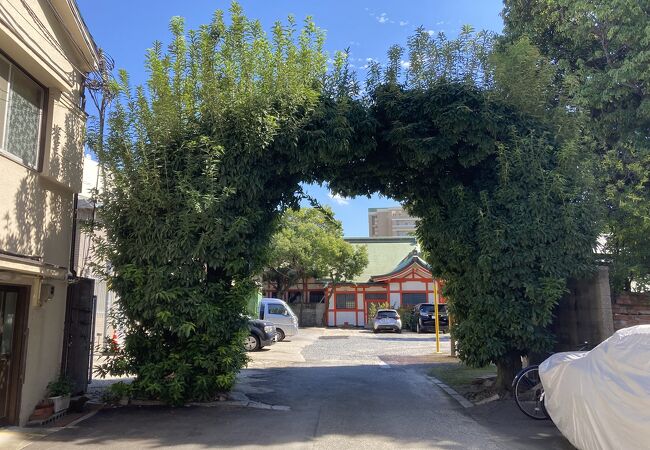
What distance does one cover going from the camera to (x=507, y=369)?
9.84m

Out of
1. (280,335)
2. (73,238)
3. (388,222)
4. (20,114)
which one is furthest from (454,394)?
(388,222)

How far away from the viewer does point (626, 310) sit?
9.66m

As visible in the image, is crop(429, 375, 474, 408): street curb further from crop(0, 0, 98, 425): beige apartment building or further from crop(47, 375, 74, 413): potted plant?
crop(0, 0, 98, 425): beige apartment building

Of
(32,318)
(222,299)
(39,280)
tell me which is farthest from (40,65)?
(222,299)

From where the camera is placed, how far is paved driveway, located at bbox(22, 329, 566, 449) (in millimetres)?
6758

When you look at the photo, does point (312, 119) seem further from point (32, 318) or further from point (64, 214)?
point (32, 318)

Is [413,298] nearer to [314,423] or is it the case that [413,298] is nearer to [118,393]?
[314,423]

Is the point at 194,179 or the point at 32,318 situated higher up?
the point at 194,179

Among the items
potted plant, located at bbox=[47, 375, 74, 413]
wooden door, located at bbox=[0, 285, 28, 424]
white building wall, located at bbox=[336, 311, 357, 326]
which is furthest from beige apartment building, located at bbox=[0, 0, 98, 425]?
white building wall, located at bbox=[336, 311, 357, 326]

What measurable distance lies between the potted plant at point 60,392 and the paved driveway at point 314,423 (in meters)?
0.59

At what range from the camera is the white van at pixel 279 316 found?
2278cm

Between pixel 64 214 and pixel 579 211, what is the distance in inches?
351

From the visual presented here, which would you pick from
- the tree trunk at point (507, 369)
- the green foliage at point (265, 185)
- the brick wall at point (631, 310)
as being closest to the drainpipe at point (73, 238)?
the green foliage at point (265, 185)

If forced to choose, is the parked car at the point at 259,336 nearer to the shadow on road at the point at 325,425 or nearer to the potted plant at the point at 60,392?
the shadow on road at the point at 325,425
